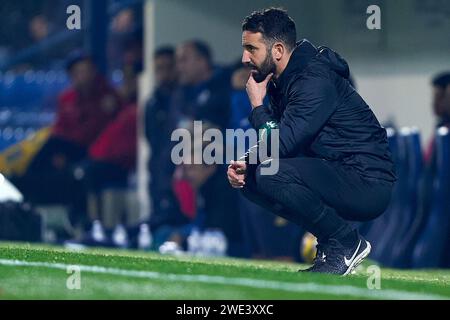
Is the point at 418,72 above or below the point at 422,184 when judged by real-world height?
above

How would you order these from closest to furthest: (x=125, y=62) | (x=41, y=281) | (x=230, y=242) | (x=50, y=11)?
(x=41, y=281) < (x=230, y=242) < (x=125, y=62) < (x=50, y=11)

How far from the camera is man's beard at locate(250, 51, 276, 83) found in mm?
8359

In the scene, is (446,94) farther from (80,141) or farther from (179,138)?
(80,141)

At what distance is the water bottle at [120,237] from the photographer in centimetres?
1526

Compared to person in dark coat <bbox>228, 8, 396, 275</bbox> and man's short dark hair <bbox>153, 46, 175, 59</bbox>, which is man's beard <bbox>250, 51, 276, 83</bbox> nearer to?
person in dark coat <bbox>228, 8, 396, 275</bbox>

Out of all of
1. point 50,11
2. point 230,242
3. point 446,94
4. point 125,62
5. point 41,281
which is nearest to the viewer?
point 41,281

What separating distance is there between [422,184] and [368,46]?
5.21 ft

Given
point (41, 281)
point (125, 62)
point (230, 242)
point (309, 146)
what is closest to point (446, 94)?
point (230, 242)

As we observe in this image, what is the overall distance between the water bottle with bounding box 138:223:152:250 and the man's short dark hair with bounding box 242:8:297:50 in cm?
686

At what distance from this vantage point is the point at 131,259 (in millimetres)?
8773

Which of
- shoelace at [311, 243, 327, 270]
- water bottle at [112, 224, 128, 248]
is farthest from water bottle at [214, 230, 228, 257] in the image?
shoelace at [311, 243, 327, 270]

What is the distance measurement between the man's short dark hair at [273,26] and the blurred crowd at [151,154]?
5150 millimetres

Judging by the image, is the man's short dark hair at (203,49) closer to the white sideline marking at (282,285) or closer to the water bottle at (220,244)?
the water bottle at (220,244)

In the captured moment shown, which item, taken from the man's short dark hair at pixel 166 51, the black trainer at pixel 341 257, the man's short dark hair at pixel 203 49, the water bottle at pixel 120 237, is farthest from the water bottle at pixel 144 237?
the black trainer at pixel 341 257
